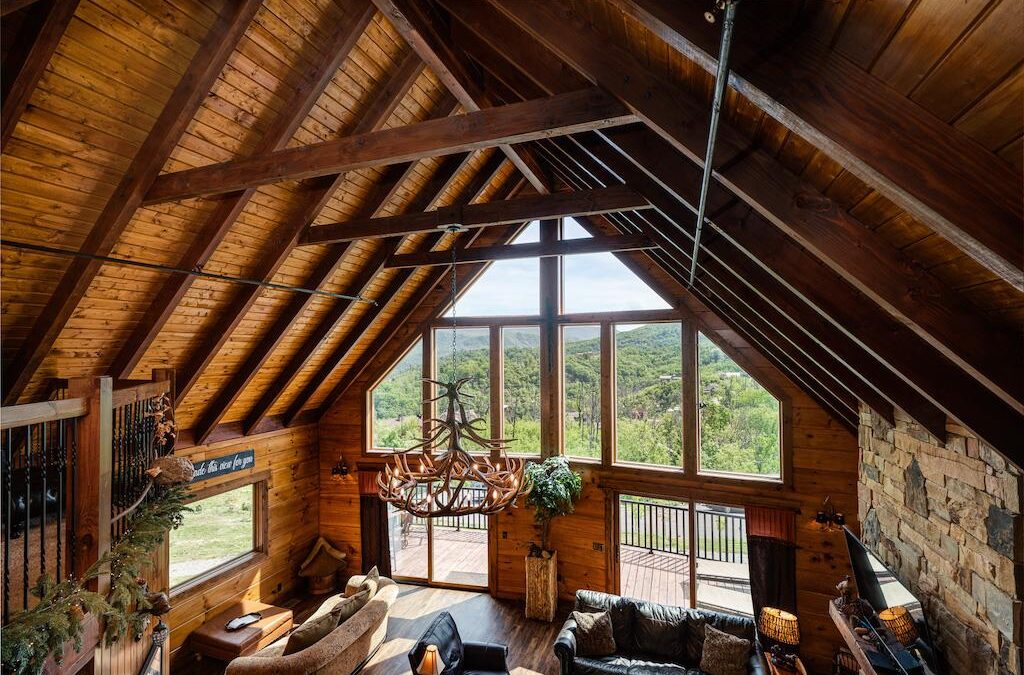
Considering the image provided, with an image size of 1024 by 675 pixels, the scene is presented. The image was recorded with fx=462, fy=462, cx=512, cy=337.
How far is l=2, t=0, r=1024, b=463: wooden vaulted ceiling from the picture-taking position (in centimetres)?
104

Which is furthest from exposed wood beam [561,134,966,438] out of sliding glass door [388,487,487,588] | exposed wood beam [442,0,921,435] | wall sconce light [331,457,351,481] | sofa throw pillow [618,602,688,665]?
wall sconce light [331,457,351,481]

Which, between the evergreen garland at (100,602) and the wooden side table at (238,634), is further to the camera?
the wooden side table at (238,634)

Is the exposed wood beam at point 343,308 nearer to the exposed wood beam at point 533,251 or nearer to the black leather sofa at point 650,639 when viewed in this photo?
the exposed wood beam at point 533,251

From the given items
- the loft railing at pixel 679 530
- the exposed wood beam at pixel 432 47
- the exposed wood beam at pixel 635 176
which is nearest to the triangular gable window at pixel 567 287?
the loft railing at pixel 679 530

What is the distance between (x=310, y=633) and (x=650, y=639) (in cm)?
386

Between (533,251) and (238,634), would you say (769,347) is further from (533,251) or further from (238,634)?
(238,634)

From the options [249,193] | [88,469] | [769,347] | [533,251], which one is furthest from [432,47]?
[769,347]

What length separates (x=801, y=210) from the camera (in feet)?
5.28

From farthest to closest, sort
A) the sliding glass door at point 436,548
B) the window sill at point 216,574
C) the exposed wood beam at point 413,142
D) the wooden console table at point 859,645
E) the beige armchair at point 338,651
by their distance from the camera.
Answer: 1. the sliding glass door at point 436,548
2. the window sill at point 216,574
3. the beige armchair at point 338,651
4. the wooden console table at point 859,645
5. the exposed wood beam at point 413,142

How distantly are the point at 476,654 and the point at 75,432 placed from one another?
432cm

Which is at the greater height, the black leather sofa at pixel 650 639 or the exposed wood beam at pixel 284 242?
the exposed wood beam at pixel 284 242

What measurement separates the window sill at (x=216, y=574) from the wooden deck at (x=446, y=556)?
7.28 ft

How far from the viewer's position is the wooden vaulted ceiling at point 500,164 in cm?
104

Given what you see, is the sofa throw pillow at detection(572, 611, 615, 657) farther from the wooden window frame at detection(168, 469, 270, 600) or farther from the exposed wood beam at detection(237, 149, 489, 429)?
the wooden window frame at detection(168, 469, 270, 600)
